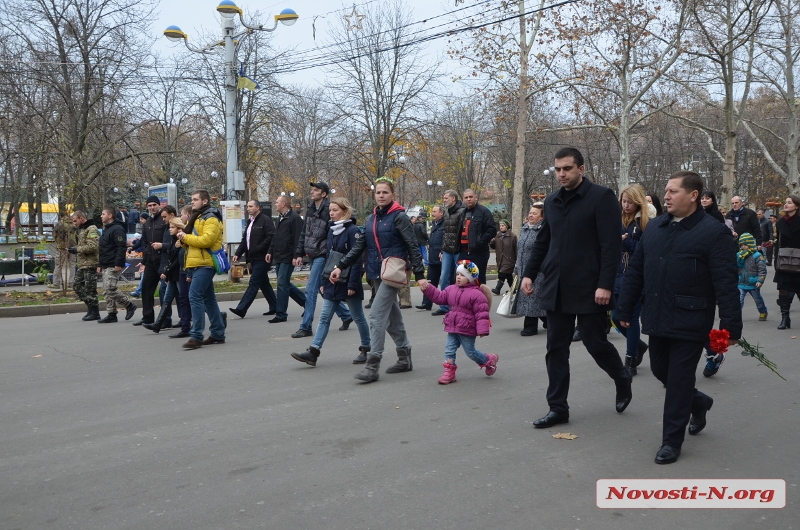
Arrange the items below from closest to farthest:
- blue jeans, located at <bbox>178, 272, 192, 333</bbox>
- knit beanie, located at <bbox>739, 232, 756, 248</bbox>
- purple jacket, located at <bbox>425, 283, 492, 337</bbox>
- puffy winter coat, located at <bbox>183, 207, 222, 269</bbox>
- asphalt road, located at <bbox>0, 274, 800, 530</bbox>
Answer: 1. asphalt road, located at <bbox>0, 274, 800, 530</bbox>
2. purple jacket, located at <bbox>425, 283, 492, 337</bbox>
3. puffy winter coat, located at <bbox>183, 207, 222, 269</bbox>
4. blue jeans, located at <bbox>178, 272, 192, 333</bbox>
5. knit beanie, located at <bbox>739, 232, 756, 248</bbox>

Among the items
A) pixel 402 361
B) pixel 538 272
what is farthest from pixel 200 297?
pixel 538 272

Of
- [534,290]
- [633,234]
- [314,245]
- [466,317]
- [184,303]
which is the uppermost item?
[633,234]

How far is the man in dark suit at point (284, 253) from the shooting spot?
38.3 ft

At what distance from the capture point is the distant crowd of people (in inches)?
187

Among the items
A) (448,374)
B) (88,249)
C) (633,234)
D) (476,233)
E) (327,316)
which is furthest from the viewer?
(88,249)

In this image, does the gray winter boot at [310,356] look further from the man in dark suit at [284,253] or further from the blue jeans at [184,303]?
the man in dark suit at [284,253]

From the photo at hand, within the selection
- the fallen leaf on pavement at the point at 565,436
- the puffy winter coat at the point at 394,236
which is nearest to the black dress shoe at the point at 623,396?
the fallen leaf on pavement at the point at 565,436

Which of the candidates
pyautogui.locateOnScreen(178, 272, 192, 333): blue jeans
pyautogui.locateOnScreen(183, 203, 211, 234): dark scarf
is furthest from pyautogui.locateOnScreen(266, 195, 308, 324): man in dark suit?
pyautogui.locateOnScreen(183, 203, 211, 234): dark scarf

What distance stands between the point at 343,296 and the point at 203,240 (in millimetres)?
2190

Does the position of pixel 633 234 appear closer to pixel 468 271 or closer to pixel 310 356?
pixel 468 271

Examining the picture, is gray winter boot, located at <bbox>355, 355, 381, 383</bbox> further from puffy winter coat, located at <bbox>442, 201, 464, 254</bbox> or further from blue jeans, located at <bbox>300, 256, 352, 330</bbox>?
puffy winter coat, located at <bbox>442, 201, 464, 254</bbox>

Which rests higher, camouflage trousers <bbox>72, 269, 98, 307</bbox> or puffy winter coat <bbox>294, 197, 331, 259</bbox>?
puffy winter coat <bbox>294, 197, 331, 259</bbox>

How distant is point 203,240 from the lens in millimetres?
9125

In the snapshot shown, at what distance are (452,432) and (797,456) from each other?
7.30ft
